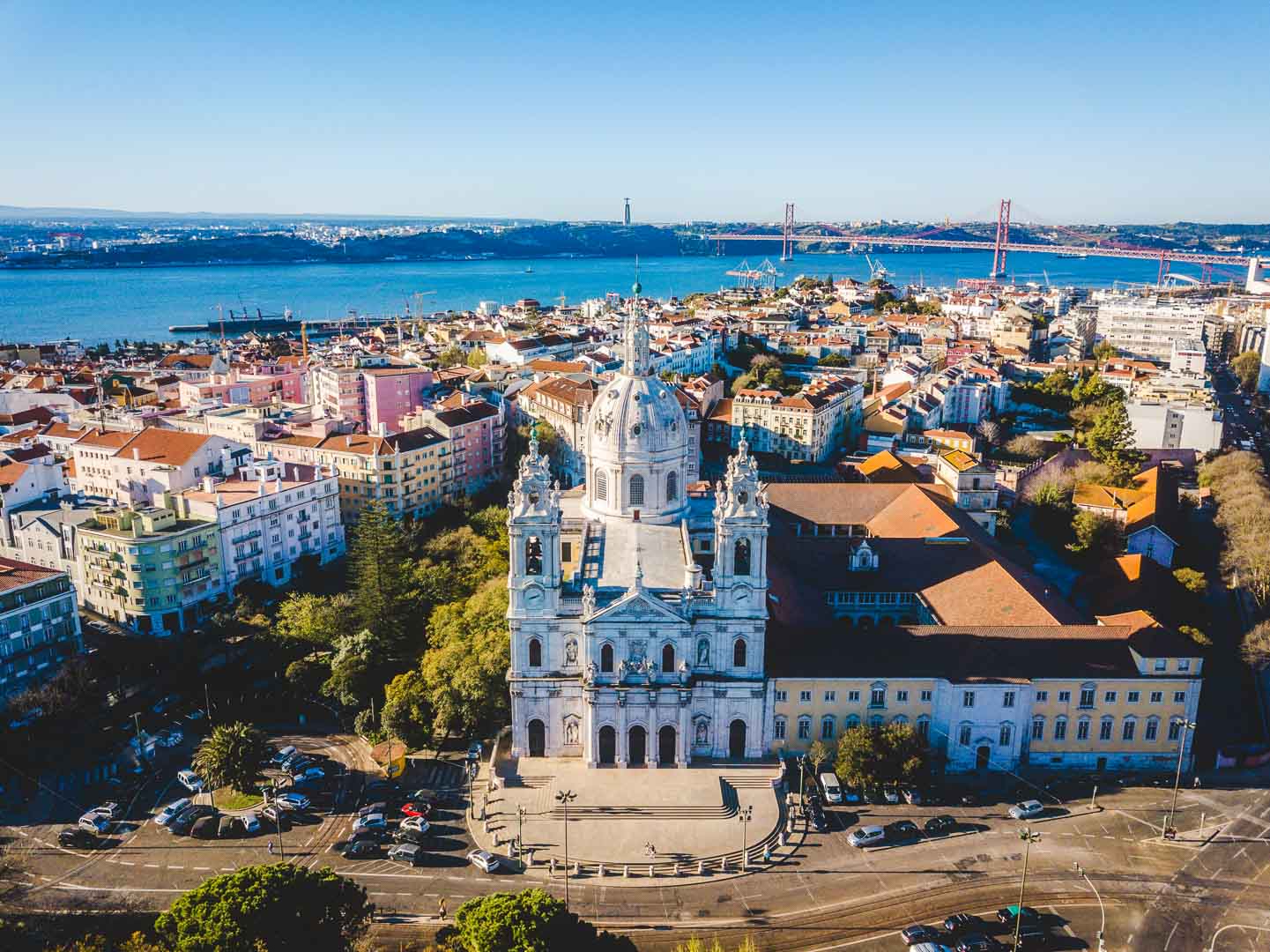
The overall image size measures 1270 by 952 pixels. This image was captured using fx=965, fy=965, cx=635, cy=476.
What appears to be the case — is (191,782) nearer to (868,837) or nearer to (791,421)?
(868,837)

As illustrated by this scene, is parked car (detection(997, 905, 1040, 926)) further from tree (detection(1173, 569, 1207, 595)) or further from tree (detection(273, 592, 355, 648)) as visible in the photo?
tree (detection(273, 592, 355, 648))

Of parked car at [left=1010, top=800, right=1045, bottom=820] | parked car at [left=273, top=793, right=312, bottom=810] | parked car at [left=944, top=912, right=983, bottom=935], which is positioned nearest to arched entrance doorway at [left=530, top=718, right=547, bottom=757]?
parked car at [left=273, top=793, right=312, bottom=810]

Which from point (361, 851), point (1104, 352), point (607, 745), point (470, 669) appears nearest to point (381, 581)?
point (470, 669)

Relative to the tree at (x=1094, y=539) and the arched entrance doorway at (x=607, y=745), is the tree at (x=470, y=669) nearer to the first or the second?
the arched entrance doorway at (x=607, y=745)

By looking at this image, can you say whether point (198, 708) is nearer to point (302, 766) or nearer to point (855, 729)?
point (302, 766)

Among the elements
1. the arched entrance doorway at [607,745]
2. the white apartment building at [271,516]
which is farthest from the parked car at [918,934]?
the white apartment building at [271,516]
